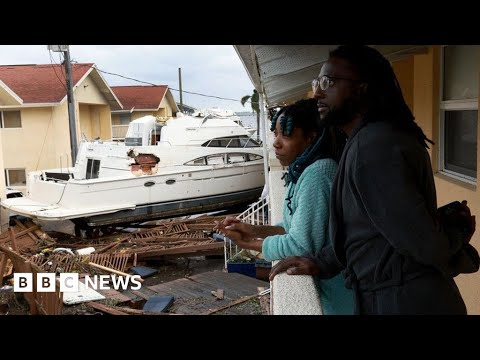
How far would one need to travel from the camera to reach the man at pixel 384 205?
4.11 feet

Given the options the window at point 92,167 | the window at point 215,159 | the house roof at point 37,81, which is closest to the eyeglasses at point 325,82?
the window at point 215,159

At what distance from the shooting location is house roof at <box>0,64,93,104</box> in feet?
62.4

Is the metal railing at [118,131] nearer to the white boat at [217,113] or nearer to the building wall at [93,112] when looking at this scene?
the building wall at [93,112]

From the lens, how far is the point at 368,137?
1.30 meters

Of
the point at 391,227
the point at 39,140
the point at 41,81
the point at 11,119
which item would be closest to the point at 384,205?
the point at 391,227

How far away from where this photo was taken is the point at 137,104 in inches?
1024

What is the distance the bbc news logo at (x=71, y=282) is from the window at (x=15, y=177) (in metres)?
10.8

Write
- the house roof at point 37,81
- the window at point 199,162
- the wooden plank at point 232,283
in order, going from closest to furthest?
the wooden plank at point 232,283 < the window at point 199,162 < the house roof at point 37,81

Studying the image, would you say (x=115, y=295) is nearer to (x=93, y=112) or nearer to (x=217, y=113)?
(x=217, y=113)

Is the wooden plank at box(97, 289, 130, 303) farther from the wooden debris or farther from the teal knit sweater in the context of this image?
the teal knit sweater

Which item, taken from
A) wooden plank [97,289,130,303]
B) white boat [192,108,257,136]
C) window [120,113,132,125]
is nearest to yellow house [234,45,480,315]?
wooden plank [97,289,130,303]
